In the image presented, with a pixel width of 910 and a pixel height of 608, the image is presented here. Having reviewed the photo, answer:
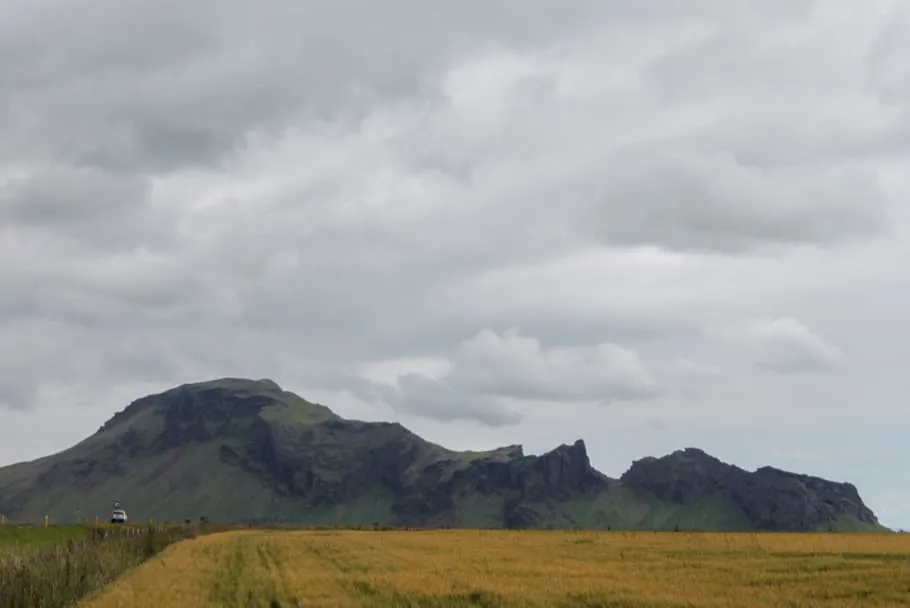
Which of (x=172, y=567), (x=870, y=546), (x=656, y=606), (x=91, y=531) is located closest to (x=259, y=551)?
(x=172, y=567)

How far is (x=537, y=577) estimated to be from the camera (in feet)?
149

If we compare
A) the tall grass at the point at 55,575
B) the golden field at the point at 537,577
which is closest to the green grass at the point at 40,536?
the golden field at the point at 537,577

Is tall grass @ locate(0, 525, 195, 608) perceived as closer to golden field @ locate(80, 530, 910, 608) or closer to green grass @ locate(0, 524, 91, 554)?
golden field @ locate(80, 530, 910, 608)

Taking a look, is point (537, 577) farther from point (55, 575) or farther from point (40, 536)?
point (40, 536)

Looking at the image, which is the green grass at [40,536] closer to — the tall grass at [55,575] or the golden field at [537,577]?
the golden field at [537,577]

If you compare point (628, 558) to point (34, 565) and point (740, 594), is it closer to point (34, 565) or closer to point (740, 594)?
point (740, 594)

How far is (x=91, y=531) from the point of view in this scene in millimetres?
101562

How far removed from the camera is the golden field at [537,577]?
3675 cm

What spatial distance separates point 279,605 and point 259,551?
38.4 m

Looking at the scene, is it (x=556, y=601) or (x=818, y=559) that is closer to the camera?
(x=556, y=601)

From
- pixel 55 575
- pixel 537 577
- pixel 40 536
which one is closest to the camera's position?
pixel 55 575

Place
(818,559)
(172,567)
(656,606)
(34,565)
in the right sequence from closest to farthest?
(656,606) → (34,565) → (818,559) → (172,567)

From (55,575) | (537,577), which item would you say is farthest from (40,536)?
(537,577)

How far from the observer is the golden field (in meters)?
36.8
